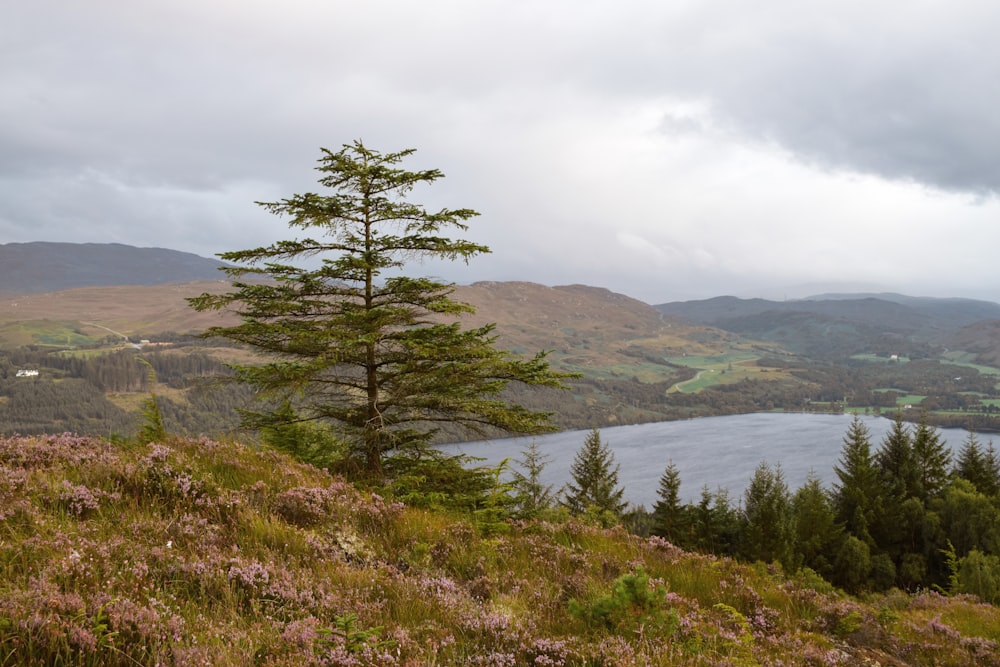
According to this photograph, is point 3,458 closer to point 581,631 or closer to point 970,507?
point 581,631

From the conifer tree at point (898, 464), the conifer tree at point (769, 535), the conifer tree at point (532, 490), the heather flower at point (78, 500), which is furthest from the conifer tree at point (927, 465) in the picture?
the heather flower at point (78, 500)

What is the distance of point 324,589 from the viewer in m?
5.00

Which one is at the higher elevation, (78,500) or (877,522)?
(78,500)

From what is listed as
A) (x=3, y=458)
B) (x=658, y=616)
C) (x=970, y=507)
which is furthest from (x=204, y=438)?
(x=970, y=507)

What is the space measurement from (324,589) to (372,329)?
30.2 ft

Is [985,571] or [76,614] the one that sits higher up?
[76,614]

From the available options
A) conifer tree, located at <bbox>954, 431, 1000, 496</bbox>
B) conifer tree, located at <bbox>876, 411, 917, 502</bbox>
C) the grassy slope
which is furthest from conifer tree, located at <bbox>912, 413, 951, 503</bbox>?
the grassy slope

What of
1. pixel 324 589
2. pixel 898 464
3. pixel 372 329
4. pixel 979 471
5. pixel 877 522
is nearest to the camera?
pixel 324 589

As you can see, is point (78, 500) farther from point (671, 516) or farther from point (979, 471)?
point (979, 471)

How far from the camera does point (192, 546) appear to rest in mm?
5312

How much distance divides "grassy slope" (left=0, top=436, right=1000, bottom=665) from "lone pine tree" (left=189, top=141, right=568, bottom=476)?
4897 millimetres

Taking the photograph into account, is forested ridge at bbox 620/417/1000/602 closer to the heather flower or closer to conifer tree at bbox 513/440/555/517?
conifer tree at bbox 513/440/555/517

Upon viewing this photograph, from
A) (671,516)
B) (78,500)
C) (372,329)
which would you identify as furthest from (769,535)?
(78,500)

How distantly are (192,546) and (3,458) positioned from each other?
4.57 metres
